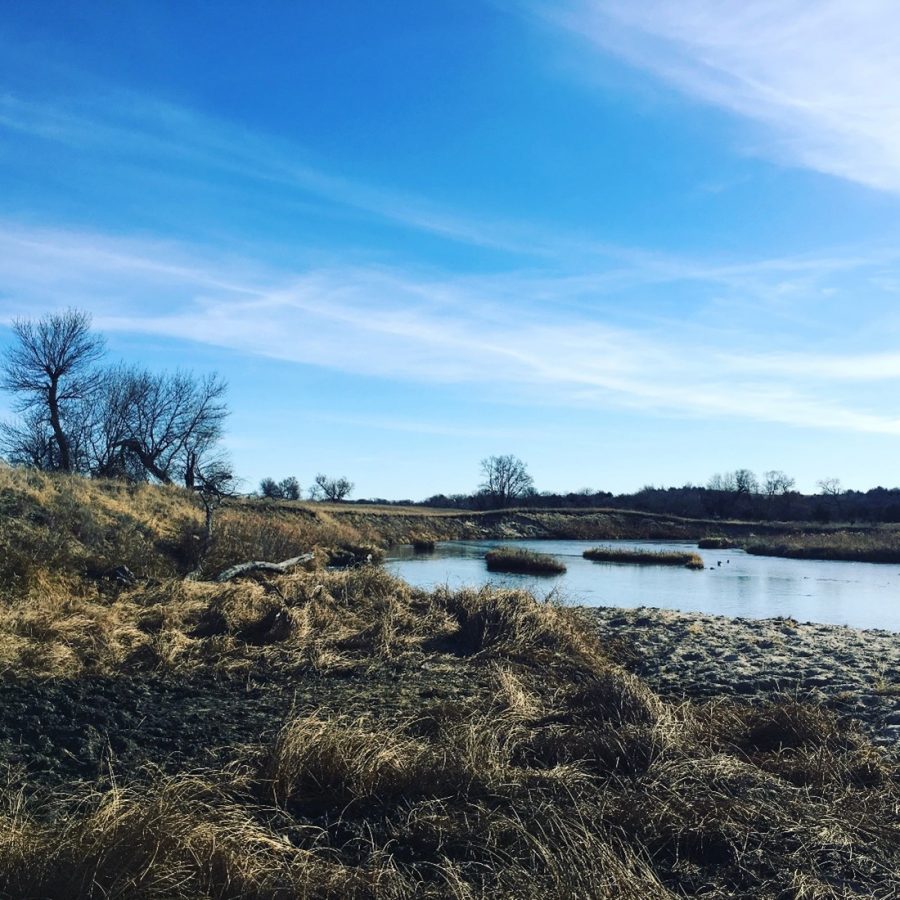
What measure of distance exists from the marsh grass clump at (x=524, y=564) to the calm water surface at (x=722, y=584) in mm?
606

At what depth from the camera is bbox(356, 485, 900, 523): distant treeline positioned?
77.2 m

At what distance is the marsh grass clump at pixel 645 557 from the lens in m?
39.2

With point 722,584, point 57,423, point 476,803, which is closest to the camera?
point 476,803

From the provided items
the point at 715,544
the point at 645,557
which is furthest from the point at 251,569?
the point at 715,544

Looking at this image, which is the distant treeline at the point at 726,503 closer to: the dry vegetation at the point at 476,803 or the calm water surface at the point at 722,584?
the calm water surface at the point at 722,584

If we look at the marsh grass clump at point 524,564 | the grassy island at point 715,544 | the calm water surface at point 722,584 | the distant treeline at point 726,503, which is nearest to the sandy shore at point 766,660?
the calm water surface at point 722,584

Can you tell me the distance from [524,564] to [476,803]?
29088mm

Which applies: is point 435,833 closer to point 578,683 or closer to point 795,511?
point 578,683

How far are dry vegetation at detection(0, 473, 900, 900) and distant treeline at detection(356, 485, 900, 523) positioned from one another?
7156 centimetres

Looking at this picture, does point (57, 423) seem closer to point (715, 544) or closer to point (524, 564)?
point (524, 564)

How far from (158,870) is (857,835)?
396cm

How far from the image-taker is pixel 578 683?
9.75m

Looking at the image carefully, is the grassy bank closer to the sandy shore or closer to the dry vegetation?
the sandy shore

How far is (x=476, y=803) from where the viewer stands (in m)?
5.18
